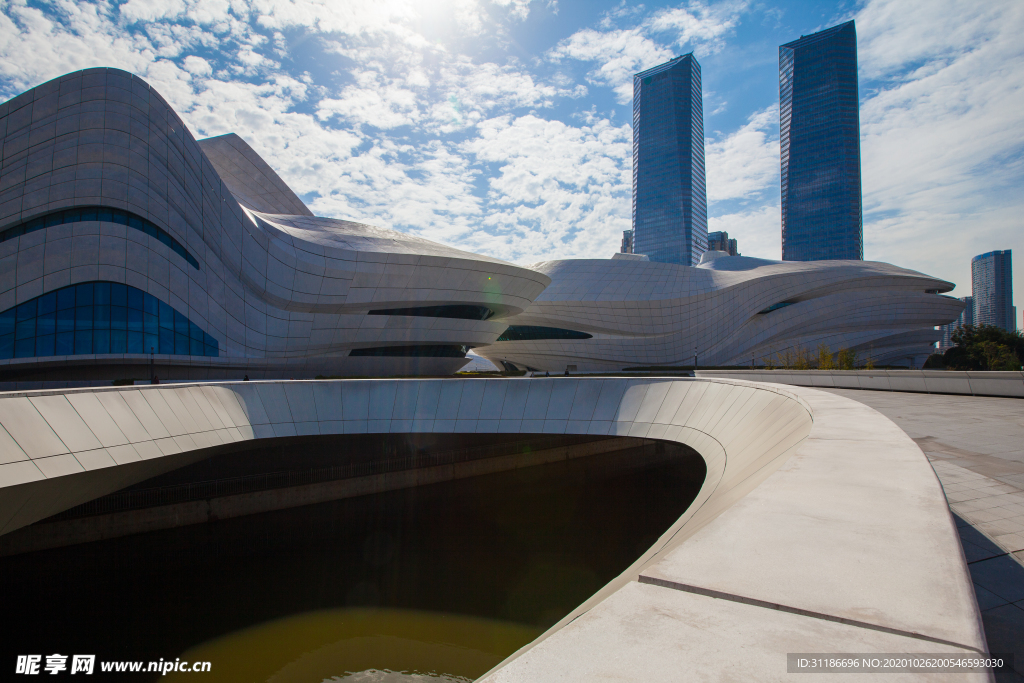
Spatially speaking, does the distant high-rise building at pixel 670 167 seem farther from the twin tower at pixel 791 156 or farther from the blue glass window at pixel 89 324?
the blue glass window at pixel 89 324

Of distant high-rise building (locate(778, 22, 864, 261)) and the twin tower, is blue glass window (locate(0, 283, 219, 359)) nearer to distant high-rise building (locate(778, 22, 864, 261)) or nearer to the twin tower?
the twin tower

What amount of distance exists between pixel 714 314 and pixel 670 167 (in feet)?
365

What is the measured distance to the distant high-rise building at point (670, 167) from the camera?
14775cm

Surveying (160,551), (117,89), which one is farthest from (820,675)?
(117,89)

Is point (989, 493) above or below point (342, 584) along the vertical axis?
above

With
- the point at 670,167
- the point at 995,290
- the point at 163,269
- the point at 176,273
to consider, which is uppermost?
the point at 670,167

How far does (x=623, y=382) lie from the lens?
14.6 m

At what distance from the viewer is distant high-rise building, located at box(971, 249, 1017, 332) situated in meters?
179

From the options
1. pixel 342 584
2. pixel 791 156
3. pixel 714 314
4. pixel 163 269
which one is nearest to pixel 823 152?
pixel 791 156

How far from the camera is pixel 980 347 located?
1810 inches

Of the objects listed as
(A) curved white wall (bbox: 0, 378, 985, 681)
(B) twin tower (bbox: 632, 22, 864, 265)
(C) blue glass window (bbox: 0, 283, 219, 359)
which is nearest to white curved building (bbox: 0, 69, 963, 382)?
(C) blue glass window (bbox: 0, 283, 219, 359)

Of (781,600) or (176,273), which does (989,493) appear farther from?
(176,273)

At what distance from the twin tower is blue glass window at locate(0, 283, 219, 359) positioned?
5323 inches

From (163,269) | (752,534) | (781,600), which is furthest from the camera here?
(163,269)
